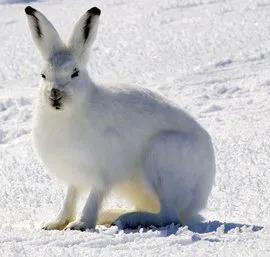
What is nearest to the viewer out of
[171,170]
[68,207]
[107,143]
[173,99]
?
[107,143]

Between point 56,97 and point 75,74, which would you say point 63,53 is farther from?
point 56,97

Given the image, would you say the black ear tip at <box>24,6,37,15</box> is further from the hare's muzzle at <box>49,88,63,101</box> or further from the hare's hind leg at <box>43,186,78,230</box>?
the hare's hind leg at <box>43,186,78,230</box>

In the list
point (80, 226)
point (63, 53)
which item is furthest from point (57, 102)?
point (80, 226)

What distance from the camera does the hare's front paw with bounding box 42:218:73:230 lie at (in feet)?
20.9

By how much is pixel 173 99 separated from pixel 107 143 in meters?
6.53

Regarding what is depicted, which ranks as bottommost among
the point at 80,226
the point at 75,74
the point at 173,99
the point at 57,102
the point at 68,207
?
the point at 80,226

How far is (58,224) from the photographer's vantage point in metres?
6.47

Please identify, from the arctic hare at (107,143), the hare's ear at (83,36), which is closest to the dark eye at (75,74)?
the arctic hare at (107,143)

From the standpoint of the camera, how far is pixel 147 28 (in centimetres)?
1723

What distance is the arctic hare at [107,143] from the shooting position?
6.15 meters

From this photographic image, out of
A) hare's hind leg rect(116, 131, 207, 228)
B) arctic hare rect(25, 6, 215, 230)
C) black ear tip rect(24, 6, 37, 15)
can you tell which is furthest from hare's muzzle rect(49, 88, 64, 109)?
hare's hind leg rect(116, 131, 207, 228)

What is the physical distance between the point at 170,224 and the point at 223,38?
9843 mm

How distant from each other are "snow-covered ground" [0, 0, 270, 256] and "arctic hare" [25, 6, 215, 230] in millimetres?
340

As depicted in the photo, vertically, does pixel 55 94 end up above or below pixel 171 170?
above
